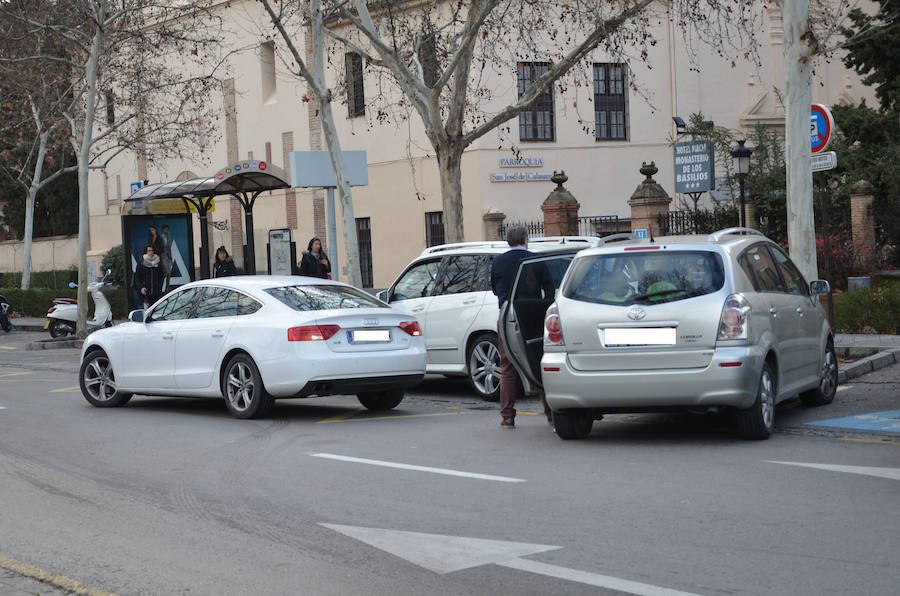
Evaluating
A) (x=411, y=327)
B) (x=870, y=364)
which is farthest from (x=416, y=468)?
(x=870, y=364)

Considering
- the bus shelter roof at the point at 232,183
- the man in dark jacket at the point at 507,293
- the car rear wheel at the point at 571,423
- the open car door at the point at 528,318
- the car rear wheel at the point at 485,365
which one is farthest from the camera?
the bus shelter roof at the point at 232,183

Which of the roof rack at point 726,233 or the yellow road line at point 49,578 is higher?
the roof rack at point 726,233

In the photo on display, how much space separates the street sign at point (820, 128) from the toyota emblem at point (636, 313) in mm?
7381

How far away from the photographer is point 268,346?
1212cm

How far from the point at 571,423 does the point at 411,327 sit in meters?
3.00

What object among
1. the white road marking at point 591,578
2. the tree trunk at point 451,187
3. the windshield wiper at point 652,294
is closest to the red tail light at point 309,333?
the windshield wiper at point 652,294

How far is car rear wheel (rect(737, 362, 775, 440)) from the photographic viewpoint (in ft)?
31.5

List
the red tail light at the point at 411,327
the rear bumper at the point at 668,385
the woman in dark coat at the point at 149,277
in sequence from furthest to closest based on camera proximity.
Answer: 1. the woman in dark coat at the point at 149,277
2. the red tail light at the point at 411,327
3. the rear bumper at the point at 668,385

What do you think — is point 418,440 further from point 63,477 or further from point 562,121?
point 562,121

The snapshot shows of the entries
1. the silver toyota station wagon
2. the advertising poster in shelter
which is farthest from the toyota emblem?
the advertising poster in shelter

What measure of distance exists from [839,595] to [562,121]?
29.7m

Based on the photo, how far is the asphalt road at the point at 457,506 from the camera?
5.88 meters

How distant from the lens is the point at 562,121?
3428 centimetres

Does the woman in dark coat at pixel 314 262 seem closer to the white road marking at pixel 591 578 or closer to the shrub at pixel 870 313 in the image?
the shrub at pixel 870 313
